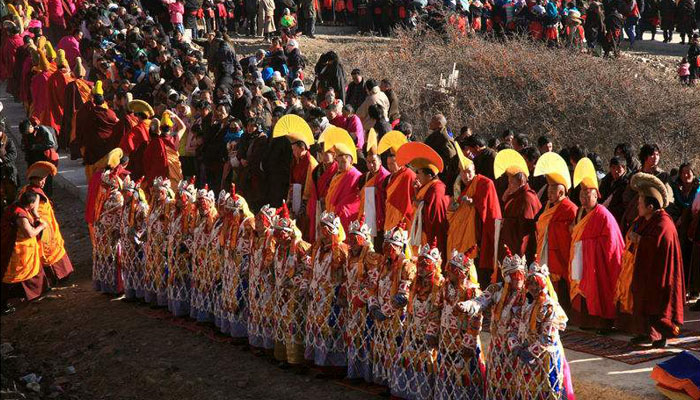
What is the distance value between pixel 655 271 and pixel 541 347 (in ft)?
6.77

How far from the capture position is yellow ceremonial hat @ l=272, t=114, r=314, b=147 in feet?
42.6

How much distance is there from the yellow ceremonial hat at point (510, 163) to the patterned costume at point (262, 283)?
7.19 feet

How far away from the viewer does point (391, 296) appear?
946 cm

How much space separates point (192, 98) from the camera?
16.7 metres

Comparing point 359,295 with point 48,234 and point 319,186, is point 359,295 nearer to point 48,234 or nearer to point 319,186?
point 319,186

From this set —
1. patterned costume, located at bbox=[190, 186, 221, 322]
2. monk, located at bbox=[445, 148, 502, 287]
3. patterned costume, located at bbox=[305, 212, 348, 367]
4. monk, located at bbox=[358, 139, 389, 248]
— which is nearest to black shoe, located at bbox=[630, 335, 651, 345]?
monk, located at bbox=[445, 148, 502, 287]

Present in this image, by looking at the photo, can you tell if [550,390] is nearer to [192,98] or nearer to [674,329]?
[674,329]

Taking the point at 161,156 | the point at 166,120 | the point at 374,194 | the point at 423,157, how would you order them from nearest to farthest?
the point at 423,157
the point at 374,194
the point at 161,156
the point at 166,120

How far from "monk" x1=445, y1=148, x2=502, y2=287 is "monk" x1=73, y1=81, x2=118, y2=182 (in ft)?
20.8

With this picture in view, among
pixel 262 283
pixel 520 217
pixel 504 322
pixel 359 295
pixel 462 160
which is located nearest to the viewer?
pixel 504 322

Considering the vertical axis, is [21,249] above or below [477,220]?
below

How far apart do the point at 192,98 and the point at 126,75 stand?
2815 millimetres

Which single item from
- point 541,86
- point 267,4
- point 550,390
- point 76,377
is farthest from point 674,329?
point 267,4

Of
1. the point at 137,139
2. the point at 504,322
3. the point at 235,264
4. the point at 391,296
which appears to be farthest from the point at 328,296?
the point at 137,139
